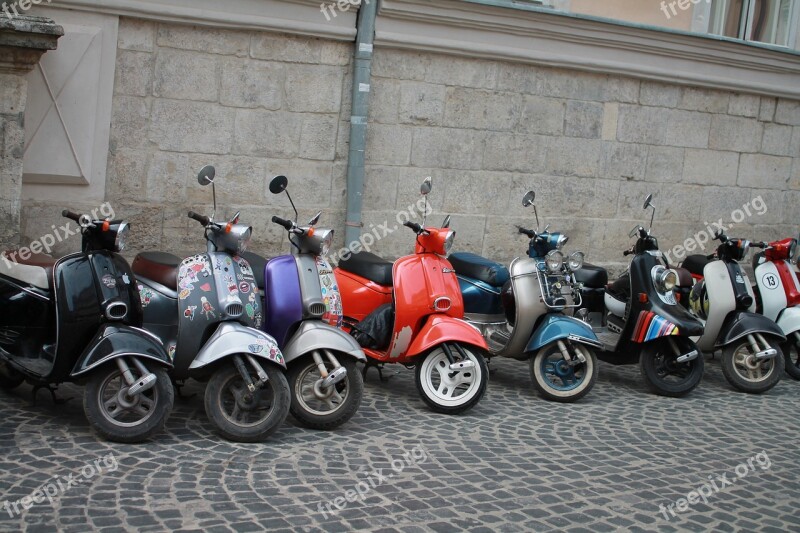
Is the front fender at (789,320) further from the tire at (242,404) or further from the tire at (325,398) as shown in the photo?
the tire at (242,404)


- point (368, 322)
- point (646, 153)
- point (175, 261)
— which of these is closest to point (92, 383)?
point (175, 261)

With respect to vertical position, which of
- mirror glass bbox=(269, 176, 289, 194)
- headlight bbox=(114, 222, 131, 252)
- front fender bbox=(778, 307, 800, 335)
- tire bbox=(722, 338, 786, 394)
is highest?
mirror glass bbox=(269, 176, 289, 194)

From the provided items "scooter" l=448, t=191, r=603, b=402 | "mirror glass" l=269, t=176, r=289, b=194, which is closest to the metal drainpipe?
"scooter" l=448, t=191, r=603, b=402

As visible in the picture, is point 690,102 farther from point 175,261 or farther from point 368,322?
point 175,261

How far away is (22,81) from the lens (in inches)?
262

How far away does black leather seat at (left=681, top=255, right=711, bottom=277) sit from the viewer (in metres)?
8.30

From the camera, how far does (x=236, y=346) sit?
507 cm

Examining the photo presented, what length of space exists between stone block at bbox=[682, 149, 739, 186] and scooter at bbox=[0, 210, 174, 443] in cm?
704

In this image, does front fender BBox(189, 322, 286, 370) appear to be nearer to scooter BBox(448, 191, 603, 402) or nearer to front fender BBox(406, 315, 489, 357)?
front fender BBox(406, 315, 489, 357)

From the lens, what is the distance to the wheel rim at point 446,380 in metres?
5.96

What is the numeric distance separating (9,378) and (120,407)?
4.03 feet

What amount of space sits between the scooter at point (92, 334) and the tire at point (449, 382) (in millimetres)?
1722

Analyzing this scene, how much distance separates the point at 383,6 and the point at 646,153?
11.2 feet

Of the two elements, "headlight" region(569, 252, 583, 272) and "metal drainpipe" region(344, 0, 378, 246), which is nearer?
"headlight" region(569, 252, 583, 272)
